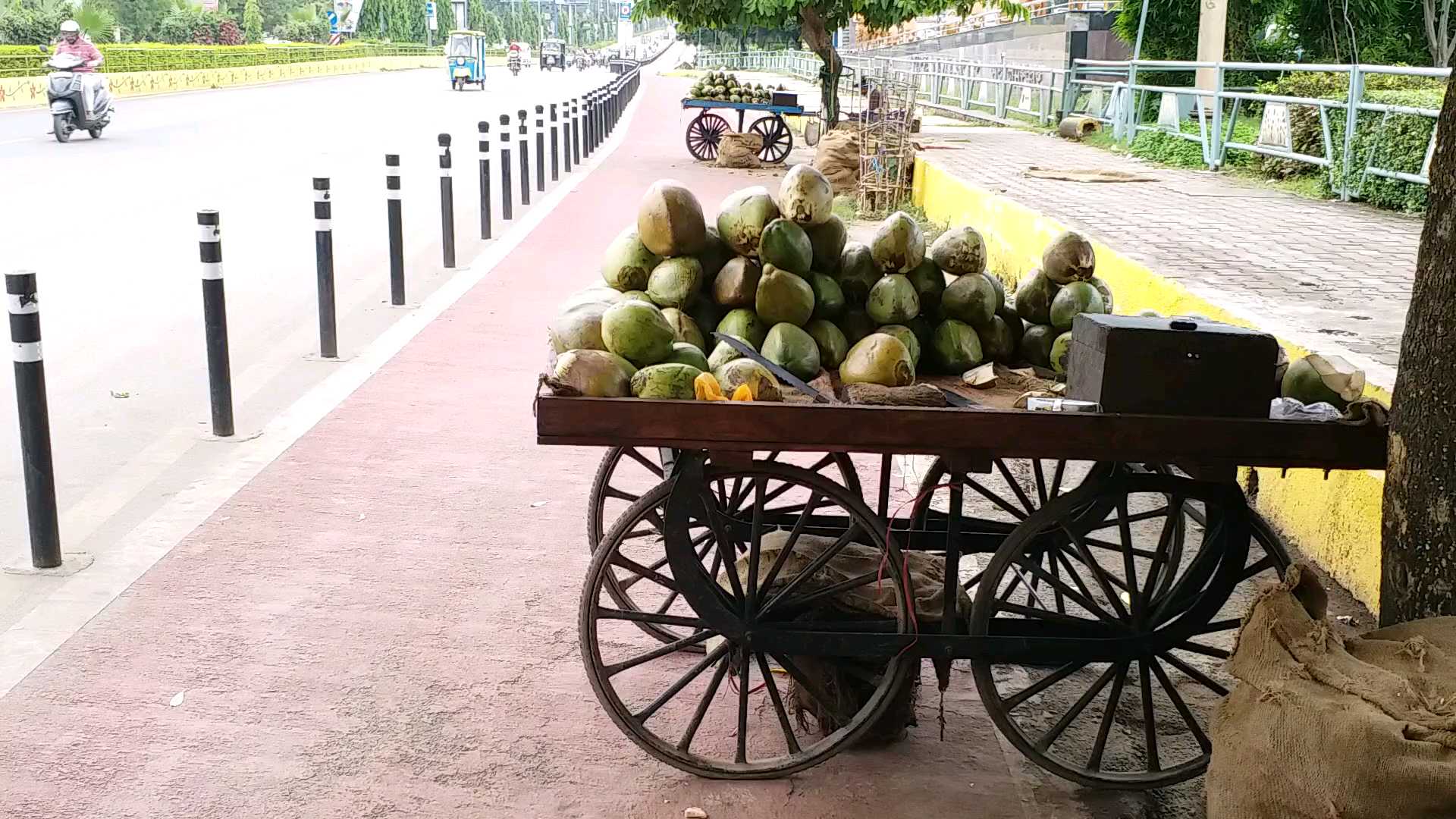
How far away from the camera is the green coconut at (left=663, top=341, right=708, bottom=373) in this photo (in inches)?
132

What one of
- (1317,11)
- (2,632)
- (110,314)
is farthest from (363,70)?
(2,632)

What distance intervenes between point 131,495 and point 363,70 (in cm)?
6677

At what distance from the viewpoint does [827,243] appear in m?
3.75

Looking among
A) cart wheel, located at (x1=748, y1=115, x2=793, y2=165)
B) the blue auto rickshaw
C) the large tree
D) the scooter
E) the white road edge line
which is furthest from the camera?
the blue auto rickshaw

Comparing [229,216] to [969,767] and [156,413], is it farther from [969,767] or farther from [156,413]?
[969,767]

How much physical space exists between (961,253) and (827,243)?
0.38 m

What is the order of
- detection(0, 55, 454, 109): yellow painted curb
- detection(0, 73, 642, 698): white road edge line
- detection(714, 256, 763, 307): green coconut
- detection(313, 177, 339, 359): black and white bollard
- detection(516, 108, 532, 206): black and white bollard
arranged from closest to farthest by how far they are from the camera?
1. detection(714, 256, 763, 307): green coconut
2. detection(0, 73, 642, 698): white road edge line
3. detection(313, 177, 339, 359): black and white bollard
4. detection(516, 108, 532, 206): black and white bollard
5. detection(0, 55, 454, 109): yellow painted curb

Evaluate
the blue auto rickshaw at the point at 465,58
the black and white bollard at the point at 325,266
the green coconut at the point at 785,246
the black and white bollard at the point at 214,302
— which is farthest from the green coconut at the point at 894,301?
the blue auto rickshaw at the point at 465,58

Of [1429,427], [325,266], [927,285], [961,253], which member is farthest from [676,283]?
[325,266]

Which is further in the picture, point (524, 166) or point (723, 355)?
point (524, 166)

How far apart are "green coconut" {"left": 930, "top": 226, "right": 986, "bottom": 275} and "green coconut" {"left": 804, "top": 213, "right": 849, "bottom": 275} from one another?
0.89ft

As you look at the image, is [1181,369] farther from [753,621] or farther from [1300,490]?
[1300,490]

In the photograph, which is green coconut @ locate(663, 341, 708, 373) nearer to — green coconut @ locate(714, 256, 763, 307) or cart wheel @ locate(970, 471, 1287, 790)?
green coconut @ locate(714, 256, 763, 307)

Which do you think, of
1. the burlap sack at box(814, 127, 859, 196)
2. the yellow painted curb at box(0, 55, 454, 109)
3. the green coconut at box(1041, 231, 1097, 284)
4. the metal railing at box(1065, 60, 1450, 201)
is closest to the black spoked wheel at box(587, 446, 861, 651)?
the green coconut at box(1041, 231, 1097, 284)
